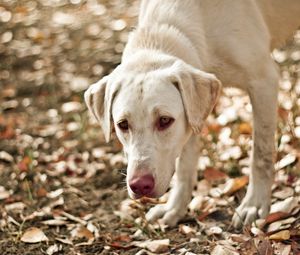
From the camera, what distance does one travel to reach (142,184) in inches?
131

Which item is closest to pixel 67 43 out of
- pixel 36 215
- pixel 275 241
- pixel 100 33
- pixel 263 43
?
pixel 100 33

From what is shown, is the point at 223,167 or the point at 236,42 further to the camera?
the point at 223,167

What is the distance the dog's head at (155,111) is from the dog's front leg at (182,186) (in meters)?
0.86

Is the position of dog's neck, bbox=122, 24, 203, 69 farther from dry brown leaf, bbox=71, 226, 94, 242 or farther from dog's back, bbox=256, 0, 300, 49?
dry brown leaf, bbox=71, 226, 94, 242

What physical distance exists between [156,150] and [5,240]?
4.71 feet

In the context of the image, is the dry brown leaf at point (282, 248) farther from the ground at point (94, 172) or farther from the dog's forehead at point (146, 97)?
the dog's forehead at point (146, 97)

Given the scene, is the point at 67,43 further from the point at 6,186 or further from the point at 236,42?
the point at 236,42

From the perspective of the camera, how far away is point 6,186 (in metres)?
5.16

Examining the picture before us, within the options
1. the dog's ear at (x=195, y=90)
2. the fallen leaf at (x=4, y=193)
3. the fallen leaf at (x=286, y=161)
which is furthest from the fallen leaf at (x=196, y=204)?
the fallen leaf at (x=4, y=193)

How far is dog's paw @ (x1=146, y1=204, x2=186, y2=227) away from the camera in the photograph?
4375 mm

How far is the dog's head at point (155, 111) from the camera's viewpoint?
11.1ft

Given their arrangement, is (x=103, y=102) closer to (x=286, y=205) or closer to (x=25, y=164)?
(x=286, y=205)

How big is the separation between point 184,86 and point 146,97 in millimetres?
212

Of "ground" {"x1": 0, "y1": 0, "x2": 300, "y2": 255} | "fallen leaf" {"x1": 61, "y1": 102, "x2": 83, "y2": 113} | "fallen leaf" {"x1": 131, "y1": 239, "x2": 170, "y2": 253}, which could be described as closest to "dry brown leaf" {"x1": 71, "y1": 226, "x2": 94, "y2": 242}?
"ground" {"x1": 0, "y1": 0, "x2": 300, "y2": 255}
